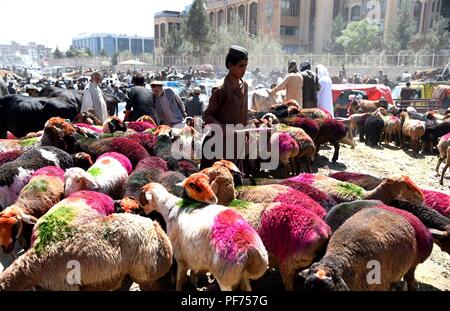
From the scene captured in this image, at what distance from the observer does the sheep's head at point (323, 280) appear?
8.68ft

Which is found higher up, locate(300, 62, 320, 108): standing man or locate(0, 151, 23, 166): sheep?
locate(300, 62, 320, 108): standing man

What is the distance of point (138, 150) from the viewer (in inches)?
221

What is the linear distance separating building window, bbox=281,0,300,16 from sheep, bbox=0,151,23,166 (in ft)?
193

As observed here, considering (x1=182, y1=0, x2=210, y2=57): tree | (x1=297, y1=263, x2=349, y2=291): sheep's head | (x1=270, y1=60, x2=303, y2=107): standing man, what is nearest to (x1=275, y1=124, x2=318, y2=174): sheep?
(x1=270, y1=60, x2=303, y2=107): standing man

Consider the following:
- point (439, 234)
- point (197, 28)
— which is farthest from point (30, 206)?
point (197, 28)

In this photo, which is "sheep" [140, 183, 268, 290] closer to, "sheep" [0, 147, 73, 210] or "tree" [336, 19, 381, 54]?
"sheep" [0, 147, 73, 210]

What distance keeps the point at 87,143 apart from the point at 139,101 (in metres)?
2.05

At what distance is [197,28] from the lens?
50.5 m

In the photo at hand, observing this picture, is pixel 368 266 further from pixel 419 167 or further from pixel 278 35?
pixel 278 35

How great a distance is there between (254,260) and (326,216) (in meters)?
1.10

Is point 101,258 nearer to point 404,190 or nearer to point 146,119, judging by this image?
point 404,190

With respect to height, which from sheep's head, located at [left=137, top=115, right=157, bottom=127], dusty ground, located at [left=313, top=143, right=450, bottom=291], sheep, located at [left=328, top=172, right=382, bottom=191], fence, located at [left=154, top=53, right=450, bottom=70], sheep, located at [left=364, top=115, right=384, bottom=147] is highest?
fence, located at [left=154, top=53, right=450, bottom=70]

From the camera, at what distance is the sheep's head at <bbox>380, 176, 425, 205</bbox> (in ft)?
13.4
